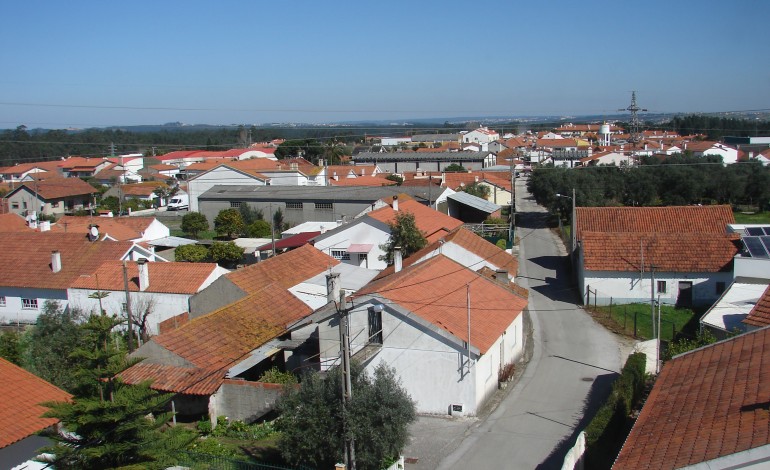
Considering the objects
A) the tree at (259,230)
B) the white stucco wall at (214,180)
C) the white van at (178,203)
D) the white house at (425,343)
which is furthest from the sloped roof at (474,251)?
the white van at (178,203)

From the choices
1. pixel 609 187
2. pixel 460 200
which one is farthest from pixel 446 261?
pixel 609 187

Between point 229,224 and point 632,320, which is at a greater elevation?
point 229,224

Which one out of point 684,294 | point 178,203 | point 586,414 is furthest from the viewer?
point 178,203

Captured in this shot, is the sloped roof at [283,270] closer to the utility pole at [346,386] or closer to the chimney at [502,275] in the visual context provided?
the chimney at [502,275]

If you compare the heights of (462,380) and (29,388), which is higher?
(29,388)

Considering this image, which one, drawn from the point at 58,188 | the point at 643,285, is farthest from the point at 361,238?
the point at 58,188

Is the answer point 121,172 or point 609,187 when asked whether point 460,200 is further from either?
point 121,172

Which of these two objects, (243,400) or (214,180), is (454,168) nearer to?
(214,180)
